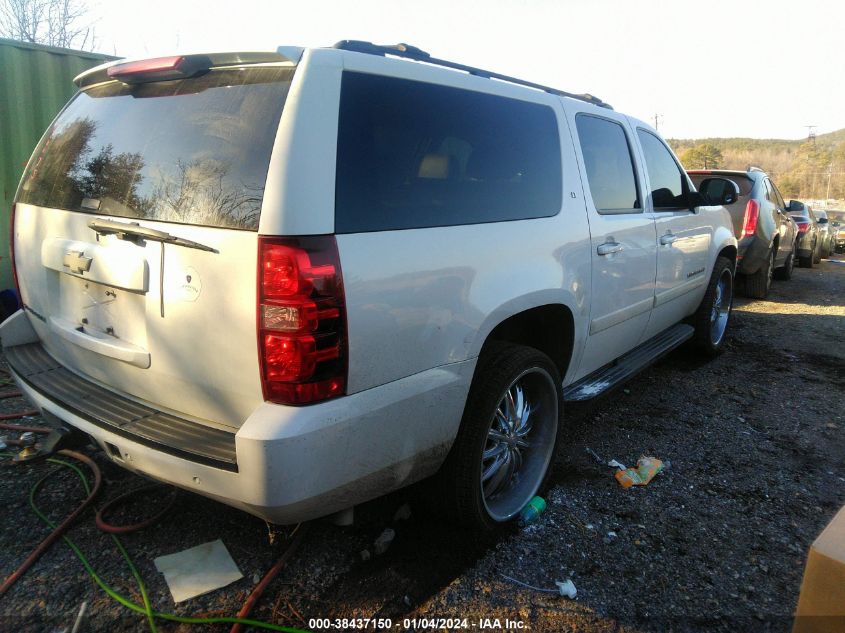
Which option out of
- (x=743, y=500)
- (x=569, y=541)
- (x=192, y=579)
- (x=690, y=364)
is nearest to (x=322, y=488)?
(x=192, y=579)

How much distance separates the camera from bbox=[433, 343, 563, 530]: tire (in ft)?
8.18

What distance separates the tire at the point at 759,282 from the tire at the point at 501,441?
23.6ft

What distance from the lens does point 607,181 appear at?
355cm

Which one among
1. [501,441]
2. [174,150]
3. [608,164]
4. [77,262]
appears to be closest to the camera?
[174,150]

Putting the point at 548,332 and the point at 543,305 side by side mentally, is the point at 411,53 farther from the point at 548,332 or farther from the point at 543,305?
the point at 548,332

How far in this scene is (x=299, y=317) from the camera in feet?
5.96

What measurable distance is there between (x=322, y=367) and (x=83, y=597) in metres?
1.36

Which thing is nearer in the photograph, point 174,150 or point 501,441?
point 174,150

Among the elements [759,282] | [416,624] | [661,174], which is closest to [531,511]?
[416,624]

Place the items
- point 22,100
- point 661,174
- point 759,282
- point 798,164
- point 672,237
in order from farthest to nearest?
point 798,164
point 759,282
point 22,100
point 661,174
point 672,237

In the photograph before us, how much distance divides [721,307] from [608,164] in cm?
285

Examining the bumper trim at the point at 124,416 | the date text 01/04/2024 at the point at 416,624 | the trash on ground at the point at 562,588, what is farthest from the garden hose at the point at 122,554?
the trash on ground at the point at 562,588

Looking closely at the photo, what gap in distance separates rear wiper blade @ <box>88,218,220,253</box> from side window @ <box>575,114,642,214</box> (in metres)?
2.20

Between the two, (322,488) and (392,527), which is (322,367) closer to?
(322,488)
